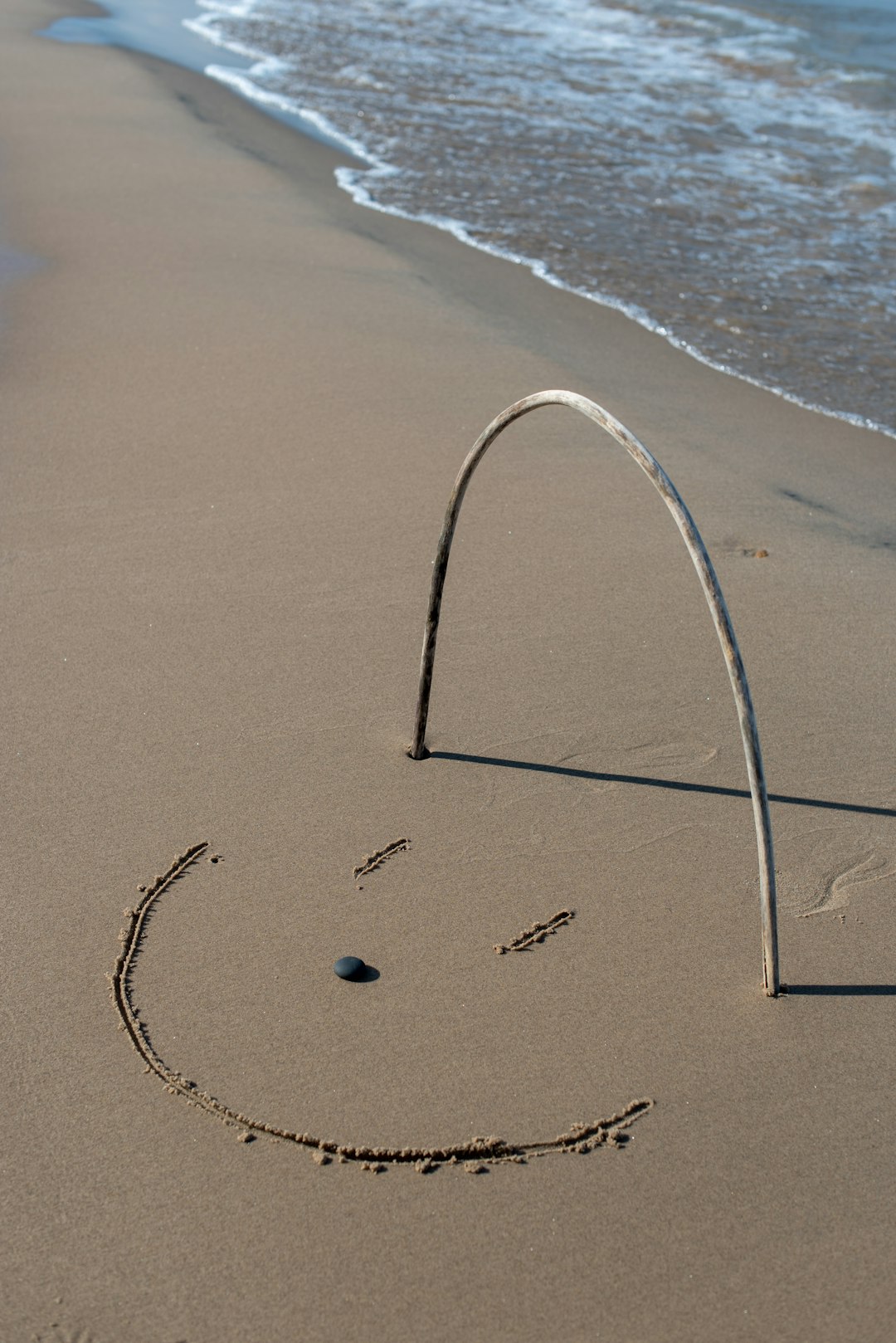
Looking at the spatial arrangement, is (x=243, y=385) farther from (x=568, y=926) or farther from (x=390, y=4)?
(x=390, y=4)

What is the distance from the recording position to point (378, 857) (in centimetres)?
279

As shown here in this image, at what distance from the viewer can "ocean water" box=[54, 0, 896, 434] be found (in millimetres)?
6715

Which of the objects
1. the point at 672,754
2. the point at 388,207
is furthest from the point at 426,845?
the point at 388,207

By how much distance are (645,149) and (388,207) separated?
310cm

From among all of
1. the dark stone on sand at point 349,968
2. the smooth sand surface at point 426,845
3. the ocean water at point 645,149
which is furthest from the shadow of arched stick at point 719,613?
the ocean water at point 645,149

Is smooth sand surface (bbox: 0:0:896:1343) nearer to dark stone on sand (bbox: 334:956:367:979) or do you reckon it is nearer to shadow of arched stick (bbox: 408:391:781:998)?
dark stone on sand (bbox: 334:956:367:979)

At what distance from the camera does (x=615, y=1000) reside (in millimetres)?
2441

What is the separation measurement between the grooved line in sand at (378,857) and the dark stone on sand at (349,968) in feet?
0.94

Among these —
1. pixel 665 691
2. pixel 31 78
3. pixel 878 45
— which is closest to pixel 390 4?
pixel 878 45

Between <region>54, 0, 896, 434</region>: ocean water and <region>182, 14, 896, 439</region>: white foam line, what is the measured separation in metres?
0.03

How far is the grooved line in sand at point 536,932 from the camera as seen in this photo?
2.56m

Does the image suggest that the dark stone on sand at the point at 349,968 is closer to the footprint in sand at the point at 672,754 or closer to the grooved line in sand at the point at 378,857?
the grooved line in sand at the point at 378,857

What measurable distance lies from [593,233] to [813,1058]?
260 inches

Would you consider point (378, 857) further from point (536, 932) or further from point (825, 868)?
point (825, 868)
